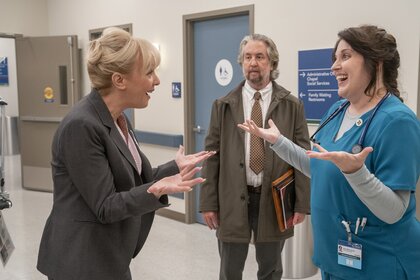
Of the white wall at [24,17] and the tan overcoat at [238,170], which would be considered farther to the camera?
the white wall at [24,17]

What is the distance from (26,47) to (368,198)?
5.59m

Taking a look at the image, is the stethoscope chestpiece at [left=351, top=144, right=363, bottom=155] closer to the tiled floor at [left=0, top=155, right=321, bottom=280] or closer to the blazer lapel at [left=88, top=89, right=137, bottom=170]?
the blazer lapel at [left=88, top=89, right=137, bottom=170]

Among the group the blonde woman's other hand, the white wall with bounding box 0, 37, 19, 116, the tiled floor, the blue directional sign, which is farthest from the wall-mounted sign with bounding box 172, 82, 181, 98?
the white wall with bounding box 0, 37, 19, 116

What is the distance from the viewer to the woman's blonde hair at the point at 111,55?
143 cm

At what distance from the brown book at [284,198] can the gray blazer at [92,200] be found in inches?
37.0

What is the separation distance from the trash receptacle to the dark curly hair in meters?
1.81

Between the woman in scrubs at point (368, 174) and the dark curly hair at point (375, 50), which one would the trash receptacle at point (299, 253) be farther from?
the dark curly hair at point (375, 50)

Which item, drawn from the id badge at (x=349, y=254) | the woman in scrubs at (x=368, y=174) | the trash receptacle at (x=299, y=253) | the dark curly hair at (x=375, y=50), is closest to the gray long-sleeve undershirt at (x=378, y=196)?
the woman in scrubs at (x=368, y=174)

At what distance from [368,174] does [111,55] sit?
0.89 meters

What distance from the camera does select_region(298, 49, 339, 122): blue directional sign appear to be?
3250mm

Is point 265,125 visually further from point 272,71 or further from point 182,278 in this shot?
point 182,278

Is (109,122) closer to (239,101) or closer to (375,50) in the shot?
(375,50)

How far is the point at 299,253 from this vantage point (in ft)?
10.4

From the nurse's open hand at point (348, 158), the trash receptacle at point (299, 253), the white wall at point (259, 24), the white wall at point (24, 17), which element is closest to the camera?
the nurse's open hand at point (348, 158)
